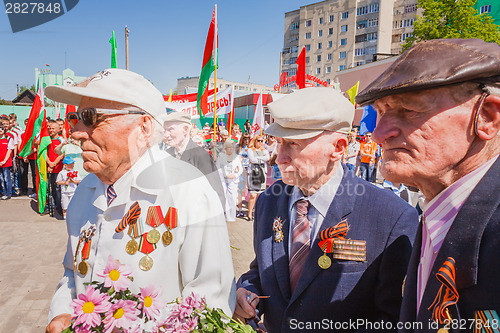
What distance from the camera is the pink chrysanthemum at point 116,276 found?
126 centimetres

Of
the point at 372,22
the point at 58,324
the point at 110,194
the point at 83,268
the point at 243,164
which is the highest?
the point at 372,22

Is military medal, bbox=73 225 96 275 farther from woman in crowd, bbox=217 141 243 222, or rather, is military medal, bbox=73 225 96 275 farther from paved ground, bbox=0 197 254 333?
woman in crowd, bbox=217 141 243 222

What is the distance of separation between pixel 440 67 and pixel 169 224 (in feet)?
4.30

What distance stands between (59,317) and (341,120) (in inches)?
68.5

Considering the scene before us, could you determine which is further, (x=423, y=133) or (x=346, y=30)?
(x=346, y=30)

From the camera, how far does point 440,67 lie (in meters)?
1.00

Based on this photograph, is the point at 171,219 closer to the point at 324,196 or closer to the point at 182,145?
the point at 324,196

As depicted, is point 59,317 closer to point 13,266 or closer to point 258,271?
point 258,271

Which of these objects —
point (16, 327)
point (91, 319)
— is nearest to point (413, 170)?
point (91, 319)

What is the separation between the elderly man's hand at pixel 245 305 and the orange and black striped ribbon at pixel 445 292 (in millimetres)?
927

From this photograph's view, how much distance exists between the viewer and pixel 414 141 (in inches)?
42.6

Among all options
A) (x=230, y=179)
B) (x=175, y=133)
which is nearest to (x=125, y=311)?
(x=175, y=133)

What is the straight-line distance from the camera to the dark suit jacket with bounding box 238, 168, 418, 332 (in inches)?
64.6

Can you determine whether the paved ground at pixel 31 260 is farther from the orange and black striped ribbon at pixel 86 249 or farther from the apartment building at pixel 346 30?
the apartment building at pixel 346 30
